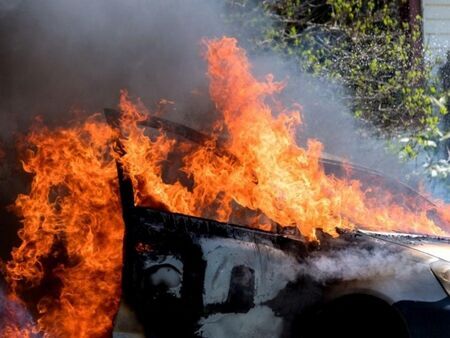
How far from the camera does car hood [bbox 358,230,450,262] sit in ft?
11.9

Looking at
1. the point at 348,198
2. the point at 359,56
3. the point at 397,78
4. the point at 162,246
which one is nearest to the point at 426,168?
the point at 397,78

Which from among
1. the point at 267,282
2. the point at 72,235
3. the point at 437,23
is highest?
the point at 437,23

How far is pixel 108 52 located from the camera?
594 cm

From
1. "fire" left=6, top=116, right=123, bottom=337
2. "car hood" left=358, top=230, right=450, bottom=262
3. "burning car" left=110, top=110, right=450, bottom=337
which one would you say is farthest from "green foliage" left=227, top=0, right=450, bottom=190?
"burning car" left=110, top=110, right=450, bottom=337

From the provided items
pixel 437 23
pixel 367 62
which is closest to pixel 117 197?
pixel 367 62

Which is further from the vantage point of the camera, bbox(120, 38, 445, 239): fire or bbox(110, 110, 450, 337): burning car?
bbox(120, 38, 445, 239): fire

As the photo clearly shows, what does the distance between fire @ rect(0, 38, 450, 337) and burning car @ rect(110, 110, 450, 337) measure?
0.56ft

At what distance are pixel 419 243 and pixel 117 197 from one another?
235 cm

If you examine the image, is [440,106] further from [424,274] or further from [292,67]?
[424,274]

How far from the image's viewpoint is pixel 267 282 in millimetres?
3424

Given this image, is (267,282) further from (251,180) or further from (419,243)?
(419,243)

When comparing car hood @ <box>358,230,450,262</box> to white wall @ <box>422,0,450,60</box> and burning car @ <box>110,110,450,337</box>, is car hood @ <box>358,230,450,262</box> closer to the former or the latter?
burning car @ <box>110,110,450,337</box>

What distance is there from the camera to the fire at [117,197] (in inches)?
142

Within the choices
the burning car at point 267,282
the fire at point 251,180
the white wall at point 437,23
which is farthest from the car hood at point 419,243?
the white wall at point 437,23
